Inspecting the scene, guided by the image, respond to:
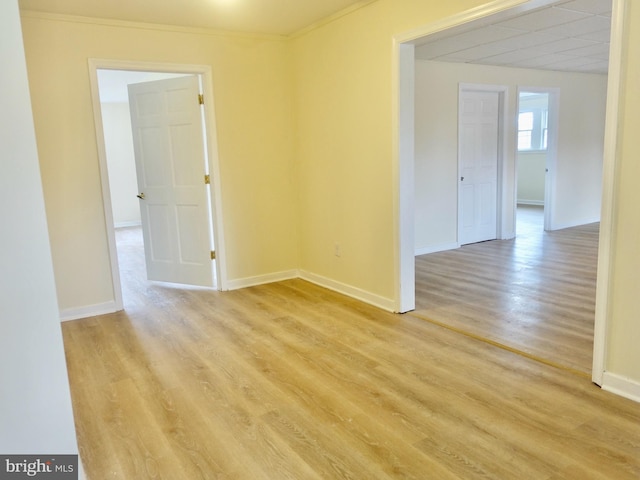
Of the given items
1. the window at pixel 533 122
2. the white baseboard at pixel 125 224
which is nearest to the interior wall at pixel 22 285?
the white baseboard at pixel 125 224

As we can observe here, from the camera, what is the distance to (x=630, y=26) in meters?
2.17

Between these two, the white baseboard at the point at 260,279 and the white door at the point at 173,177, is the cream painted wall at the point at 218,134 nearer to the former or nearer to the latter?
the white baseboard at the point at 260,279

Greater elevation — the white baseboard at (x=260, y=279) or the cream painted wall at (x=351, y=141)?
the cream painted wall at (x=351, y=141)

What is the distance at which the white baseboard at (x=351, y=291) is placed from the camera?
388cm

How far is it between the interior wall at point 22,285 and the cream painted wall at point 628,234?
2.49 m

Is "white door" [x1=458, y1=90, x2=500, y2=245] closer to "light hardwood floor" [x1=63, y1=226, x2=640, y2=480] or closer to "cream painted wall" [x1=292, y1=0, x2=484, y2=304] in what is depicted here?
"cream painted wall" [x1=292, y1=0, x2=484, y2=304]

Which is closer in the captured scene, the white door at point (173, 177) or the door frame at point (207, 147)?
the door frame at point (207, 147)

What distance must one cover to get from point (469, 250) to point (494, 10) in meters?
3.77

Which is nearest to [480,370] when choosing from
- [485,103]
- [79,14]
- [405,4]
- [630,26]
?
A: [630,26]

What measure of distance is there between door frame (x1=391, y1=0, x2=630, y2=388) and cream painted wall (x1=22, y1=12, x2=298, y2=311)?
159 cm

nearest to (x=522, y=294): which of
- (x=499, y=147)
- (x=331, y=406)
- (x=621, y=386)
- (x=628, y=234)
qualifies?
(x=621, y=386)

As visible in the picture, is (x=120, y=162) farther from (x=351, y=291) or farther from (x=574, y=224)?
(x=574, y=224)

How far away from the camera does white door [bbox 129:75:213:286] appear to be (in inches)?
177

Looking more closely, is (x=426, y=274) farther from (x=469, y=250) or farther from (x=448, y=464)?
(x=448, y=464)
